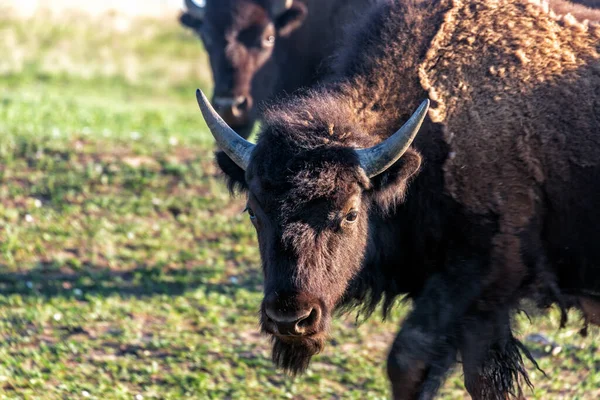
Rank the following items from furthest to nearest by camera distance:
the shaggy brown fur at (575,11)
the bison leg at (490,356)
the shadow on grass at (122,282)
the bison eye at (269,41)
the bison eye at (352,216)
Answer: the bison eye at (269,41) < the shadow on grass at (122,282) < the shaggy brown fur at (575,11) < the bison leg at (490,356) < the bison eye at (352,216)

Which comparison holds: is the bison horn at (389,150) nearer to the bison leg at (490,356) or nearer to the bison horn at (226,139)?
the bison horn at (226,139)

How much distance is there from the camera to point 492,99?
4738 millimetres

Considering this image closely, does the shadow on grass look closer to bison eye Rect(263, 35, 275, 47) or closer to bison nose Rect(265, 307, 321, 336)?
bison eye Rect(263, 35, 275, 47)

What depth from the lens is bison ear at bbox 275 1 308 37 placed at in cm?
884

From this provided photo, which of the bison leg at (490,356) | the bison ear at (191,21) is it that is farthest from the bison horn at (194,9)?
the bison leg at (490,356)

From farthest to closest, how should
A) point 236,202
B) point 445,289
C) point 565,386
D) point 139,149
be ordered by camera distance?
point 139,149, point 236,202, point 565,386, point 445,289

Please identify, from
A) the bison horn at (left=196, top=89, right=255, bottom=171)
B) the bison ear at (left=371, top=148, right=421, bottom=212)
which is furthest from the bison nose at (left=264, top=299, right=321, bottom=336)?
the bison horn at (left=196, top=89, right=255, bottom=171)

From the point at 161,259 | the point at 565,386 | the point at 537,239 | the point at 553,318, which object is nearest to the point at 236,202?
the point at 161,259

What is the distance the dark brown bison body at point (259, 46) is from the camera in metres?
8.31

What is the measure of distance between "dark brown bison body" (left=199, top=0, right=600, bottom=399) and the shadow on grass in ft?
9.05

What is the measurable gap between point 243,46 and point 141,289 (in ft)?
9.18

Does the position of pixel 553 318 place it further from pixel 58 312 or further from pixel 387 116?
pixel 58 312

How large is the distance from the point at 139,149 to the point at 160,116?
426 centimetres

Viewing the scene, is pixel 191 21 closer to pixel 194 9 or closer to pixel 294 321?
pixel 194 9
